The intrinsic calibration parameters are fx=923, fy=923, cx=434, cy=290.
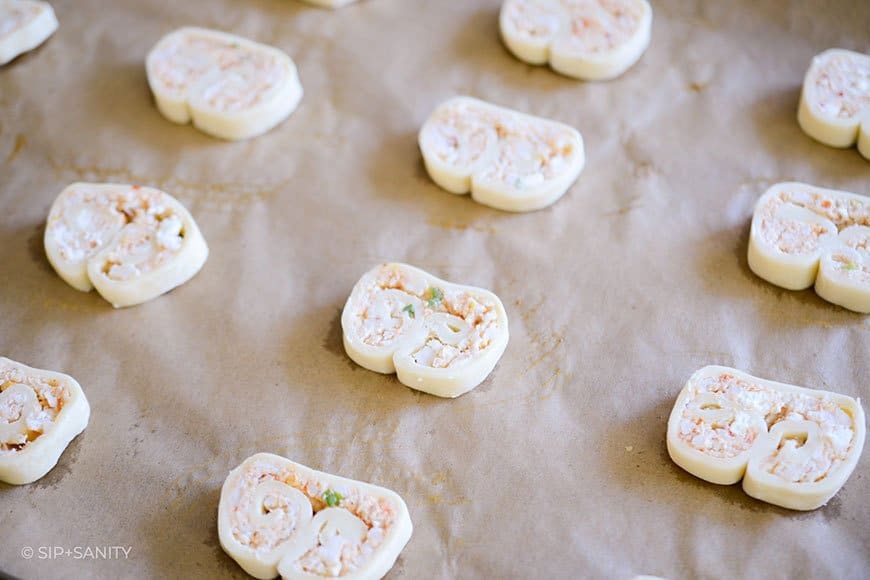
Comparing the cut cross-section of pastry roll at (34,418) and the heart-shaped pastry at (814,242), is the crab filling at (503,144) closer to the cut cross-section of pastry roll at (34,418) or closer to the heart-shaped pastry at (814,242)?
the heart-shaped pastry at (814,242)

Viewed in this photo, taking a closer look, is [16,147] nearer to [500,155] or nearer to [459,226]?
[459,226]

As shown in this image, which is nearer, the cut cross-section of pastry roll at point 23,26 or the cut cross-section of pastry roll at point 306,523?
the cut cross-section of pastry roll at point 306,523

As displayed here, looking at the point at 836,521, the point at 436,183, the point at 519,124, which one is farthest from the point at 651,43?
the point at 836,521

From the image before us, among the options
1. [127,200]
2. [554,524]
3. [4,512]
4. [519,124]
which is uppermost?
[519,124]

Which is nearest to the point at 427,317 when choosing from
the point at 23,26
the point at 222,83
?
the point at 222,83

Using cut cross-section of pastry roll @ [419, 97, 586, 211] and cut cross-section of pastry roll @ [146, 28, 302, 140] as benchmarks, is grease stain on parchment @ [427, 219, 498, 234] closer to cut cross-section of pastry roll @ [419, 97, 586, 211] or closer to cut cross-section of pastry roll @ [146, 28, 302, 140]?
cut cross-section of pastry roll @ [419, 97, 586, 211]

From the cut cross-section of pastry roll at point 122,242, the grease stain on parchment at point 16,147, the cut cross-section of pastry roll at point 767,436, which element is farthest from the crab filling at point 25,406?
the cut cross-section of pastry roll at point 767,436

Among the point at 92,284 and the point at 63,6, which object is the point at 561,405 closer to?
the point at 92,284
